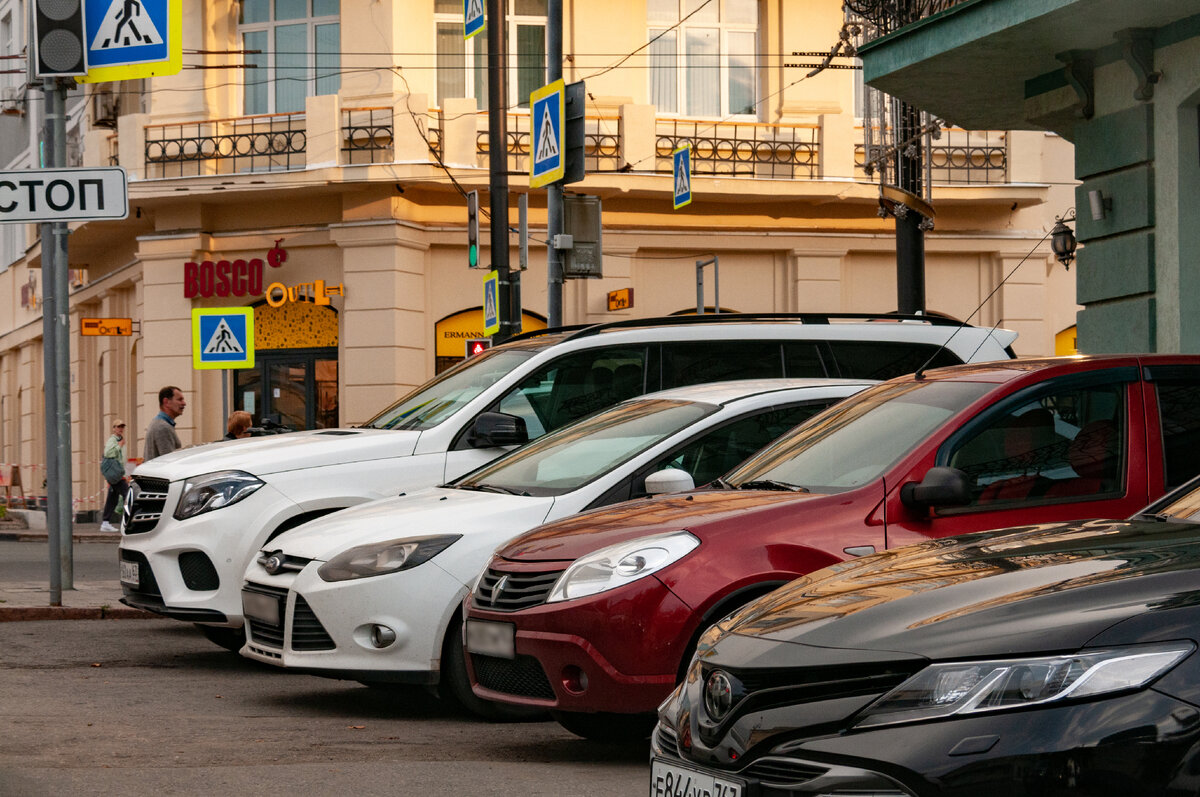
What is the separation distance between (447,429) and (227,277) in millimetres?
17571

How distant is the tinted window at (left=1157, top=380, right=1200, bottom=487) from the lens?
6.32 meters

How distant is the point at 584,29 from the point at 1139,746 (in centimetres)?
2431

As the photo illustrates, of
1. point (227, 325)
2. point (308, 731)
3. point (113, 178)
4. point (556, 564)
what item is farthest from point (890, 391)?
point (227, 325)

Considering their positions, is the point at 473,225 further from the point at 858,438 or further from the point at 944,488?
the point at 944,488

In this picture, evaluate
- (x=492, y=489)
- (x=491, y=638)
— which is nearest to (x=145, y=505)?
(x=492, y=489)

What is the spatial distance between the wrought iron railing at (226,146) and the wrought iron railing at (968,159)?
29.9ft

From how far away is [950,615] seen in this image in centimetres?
344

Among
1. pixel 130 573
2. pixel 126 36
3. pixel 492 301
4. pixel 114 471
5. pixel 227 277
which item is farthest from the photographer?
pixel 227 277

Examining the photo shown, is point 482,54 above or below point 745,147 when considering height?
above

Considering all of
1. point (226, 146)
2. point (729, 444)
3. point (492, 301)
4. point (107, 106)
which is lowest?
point (729, 444)

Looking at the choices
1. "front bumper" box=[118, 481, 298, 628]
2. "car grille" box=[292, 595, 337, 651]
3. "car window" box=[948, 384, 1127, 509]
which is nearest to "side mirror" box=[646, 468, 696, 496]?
"car window" box=[948, 384, 1127, 509]

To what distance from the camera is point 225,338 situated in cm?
1814

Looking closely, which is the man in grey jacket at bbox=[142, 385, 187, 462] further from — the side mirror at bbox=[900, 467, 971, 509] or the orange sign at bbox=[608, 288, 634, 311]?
the side mirror at bbox=[900, 467, 971, 509]

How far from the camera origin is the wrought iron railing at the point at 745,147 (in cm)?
2636
